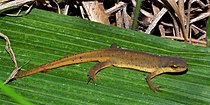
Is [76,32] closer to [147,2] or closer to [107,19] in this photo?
[107,19]

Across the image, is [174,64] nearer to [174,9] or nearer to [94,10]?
[174,9]

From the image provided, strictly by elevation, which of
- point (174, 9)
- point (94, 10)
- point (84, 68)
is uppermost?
point (174, 9)

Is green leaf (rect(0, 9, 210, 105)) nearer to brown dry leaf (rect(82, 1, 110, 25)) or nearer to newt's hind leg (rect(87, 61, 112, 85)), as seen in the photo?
newt's hind leg (rect(87, 61, 112, 85))

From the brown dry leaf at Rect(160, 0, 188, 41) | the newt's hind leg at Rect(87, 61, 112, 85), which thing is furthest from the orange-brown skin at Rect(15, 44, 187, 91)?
the brown dry leaf at Rect(160, 0, 188, 41)

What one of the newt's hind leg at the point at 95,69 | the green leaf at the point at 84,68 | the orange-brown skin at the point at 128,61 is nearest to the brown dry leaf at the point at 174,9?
the green leaf at the point at 84,68

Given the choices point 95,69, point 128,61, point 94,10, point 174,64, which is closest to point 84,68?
point 95,69

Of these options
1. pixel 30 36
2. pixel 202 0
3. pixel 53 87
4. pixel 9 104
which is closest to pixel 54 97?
pixel 53 87
